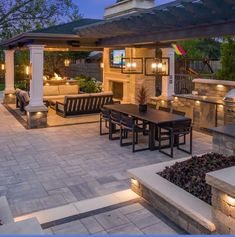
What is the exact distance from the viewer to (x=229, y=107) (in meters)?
8.66

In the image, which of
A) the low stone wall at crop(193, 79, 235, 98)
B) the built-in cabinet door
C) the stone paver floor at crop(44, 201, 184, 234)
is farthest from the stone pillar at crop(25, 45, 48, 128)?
the stone paver floor at crop(44, 201, 184, 234)

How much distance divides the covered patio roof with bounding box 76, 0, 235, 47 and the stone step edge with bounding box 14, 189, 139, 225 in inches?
132

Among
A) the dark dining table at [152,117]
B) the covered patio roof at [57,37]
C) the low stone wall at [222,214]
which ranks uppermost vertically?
the covered patio roof at [57,37]

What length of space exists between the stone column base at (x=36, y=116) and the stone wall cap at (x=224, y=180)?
776 cm

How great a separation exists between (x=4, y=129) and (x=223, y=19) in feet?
24.6

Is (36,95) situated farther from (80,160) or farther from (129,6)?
(129,6)

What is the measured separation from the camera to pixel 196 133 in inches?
384

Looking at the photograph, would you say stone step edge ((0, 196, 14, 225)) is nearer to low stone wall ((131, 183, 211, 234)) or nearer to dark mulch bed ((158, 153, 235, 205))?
low stone wall ((131, 183, 211, 234))

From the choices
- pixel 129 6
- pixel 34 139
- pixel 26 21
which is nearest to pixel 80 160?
pixel 34 139

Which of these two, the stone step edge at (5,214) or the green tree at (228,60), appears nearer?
the stone step edge at (5,214)

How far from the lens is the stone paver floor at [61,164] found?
5.28 metres

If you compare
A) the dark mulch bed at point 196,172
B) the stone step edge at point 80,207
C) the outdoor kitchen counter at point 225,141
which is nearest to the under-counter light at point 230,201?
the dark mulch bed at point 196,172

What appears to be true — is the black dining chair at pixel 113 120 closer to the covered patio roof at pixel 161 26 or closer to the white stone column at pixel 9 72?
the covered patio roof at pixel 161 26

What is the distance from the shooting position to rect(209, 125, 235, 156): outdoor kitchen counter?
6160 mm
